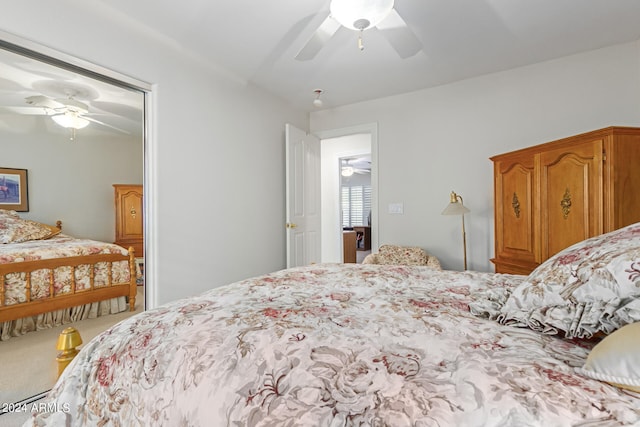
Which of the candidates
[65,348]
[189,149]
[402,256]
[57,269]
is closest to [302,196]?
[402,256]

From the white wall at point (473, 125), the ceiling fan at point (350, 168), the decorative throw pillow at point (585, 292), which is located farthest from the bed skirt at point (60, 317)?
the ceiling fan at point (350, 168)

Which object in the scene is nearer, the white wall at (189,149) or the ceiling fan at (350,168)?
the white wall at (189,149)

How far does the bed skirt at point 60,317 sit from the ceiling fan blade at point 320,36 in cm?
222

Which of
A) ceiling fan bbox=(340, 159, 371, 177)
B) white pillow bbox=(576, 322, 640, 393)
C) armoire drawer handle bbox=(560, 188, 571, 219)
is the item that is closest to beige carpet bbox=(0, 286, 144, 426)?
white pillow bbox=(576, 322, 640, 393)

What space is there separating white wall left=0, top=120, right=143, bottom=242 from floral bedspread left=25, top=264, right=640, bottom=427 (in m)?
1.43

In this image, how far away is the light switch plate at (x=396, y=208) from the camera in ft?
11.8

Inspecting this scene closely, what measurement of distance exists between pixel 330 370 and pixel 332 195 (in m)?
5.07

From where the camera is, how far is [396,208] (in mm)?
3631

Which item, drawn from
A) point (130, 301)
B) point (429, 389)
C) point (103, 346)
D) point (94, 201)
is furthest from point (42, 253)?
point (429, 389)

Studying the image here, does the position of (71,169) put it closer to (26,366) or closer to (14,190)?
(14,190)

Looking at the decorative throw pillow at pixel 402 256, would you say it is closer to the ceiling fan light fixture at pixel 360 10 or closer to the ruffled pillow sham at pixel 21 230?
the ceiling fan light fixture at pixel 360 10

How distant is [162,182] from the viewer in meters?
2.39

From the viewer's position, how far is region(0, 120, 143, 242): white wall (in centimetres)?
179

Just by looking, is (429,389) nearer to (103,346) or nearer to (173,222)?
(103,346)
